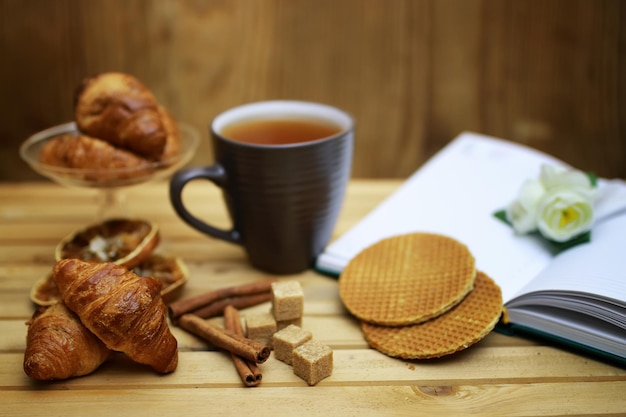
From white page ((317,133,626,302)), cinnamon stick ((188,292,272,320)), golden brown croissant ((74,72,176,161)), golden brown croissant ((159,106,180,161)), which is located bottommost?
cinnamon stick ((188,292,272,320))

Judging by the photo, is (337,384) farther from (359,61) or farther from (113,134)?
(359,61)

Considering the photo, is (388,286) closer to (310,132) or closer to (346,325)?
(346,325)

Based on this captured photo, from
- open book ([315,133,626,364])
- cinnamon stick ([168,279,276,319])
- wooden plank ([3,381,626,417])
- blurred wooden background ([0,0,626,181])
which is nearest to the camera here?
wooden plank ([3,381,626,417])

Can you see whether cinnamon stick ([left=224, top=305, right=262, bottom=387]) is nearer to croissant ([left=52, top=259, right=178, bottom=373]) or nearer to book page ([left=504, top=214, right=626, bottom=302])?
croissant ([left=52, top=259, right=178, bottom=373])

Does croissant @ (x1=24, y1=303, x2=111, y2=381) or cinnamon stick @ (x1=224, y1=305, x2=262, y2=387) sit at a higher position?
croissant @ (x1=24, y1=303, x2=111, y2=381)

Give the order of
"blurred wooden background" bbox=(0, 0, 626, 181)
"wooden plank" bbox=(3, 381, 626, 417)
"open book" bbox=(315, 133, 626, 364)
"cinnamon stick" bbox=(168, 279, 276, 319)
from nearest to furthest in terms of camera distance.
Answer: "wooden plank" bbox=(3, 381, 626, 417)
"open book" bbox=(315, 133, 626, 364)
"cinnamon stick" bbox=(168, 279, 276, 319)
"blurred wooden background" bbox=(0, 0, 626, 181)

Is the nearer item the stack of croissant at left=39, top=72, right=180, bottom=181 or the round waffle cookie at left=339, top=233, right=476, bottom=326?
the round waffle cookie at left=339, top=233, right=476, bottom=326

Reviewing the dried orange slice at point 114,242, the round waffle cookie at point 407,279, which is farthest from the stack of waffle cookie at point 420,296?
the dried orange slice at point 114,242

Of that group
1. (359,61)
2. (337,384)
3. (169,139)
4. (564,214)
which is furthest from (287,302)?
(359,61)

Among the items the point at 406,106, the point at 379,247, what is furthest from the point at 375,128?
the point at 379,247

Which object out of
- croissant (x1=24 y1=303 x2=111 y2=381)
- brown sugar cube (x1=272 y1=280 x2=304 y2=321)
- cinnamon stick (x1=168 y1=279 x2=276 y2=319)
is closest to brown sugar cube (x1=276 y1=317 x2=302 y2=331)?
brown sugar cube (x1=272 y1=280 x2=304 y2=321)
